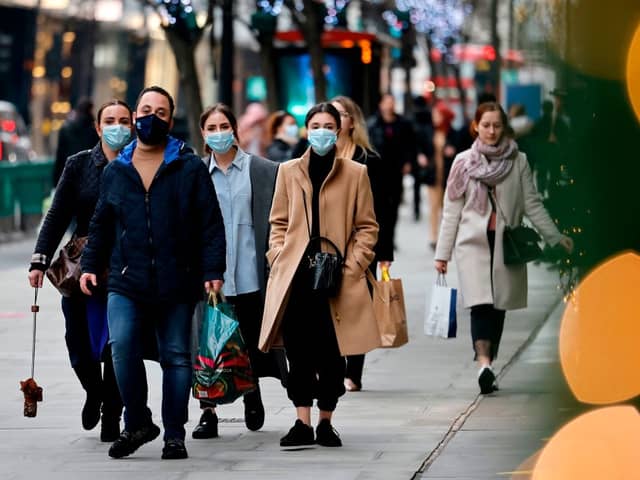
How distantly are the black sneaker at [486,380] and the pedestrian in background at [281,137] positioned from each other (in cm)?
368

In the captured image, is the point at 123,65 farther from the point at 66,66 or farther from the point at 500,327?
the point at 500,327

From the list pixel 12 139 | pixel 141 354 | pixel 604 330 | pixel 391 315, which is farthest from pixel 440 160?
pixel 604 330

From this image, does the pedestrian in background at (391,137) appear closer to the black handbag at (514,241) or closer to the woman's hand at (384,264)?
Answer: the woman's hand at (384,264)

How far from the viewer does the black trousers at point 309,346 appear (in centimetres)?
782

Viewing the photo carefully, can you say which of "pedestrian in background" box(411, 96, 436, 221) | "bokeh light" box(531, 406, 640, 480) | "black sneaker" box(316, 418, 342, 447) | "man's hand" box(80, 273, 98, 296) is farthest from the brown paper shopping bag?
"pedestrian in background" box(411, 96, 436, 221)

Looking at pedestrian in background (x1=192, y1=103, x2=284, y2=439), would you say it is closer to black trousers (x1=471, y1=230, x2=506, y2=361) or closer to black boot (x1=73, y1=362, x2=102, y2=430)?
black boot (x1=73, y1=362, x2=102, y2=430)

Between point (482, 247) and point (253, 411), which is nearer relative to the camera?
point (253, 411)

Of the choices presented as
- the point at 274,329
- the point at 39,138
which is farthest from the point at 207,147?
the point at 39,138

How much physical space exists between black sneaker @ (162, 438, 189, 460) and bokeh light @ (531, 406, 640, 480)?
434cm

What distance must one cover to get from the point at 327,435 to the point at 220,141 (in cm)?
154

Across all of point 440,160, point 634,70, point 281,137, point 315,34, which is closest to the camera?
point 634,70

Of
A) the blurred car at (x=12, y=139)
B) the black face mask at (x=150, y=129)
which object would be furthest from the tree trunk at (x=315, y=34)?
the black face mask at (x=150, y=129)

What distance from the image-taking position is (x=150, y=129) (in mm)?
7461

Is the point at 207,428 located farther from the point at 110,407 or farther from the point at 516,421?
the point at 516,421
